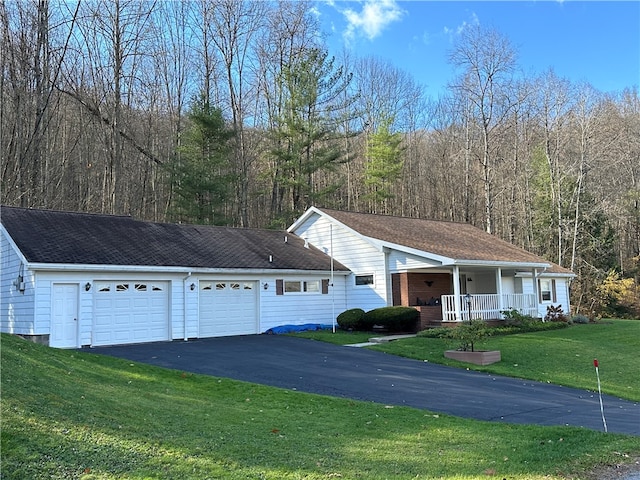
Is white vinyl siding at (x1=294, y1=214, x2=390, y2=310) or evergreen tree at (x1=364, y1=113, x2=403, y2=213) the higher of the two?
evergreen tree at (x1=364, y1=113, x2=403, y2=213)

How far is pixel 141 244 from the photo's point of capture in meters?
19.4

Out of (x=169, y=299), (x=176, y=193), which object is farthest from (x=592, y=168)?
(x=169, y=299)

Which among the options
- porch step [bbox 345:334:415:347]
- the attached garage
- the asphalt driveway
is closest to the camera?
the asphalt driveway

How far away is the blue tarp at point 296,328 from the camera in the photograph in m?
21.1

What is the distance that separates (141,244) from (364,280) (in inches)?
369

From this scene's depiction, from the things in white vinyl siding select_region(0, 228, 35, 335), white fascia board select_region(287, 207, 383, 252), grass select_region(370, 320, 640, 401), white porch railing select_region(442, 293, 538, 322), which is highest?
white fascia board select_region(287, 207, 383, 252)

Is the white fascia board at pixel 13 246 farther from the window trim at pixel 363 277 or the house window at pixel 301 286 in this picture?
the window trim at pixel 363 277

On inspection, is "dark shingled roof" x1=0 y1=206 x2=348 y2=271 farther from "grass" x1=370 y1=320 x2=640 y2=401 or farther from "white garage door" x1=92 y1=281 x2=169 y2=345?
"grass" x1=370 y1=320 x2=640 y2=401

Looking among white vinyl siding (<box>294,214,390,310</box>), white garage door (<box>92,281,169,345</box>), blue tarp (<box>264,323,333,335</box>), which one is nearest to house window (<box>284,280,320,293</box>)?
blue tarp (<box>264,323,333,335</box>)

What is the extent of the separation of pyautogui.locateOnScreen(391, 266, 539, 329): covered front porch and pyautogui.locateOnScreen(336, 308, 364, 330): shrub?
1708mm

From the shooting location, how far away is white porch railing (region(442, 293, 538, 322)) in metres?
21.0

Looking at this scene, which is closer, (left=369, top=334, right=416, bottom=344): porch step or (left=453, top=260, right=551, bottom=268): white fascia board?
(left=369, top=334, right=416, bottom=344): porch step

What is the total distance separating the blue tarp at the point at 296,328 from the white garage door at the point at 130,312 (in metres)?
4.38

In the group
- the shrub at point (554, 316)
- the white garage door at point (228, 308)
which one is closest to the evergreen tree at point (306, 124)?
the white garage door at point (228, 308)
